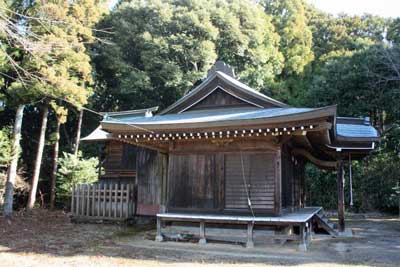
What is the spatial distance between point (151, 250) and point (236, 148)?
3.54 m

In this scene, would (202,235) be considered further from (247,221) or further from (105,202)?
(105,202)

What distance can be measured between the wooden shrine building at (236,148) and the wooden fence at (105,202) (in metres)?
2.99

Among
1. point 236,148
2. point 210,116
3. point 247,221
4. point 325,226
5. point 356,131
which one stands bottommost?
point 325,226

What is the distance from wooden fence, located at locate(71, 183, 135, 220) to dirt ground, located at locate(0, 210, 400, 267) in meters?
0.88

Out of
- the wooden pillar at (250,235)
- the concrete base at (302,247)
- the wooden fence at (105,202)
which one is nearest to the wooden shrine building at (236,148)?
the wooden pillar at (250,235)

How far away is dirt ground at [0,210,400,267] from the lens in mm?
7711

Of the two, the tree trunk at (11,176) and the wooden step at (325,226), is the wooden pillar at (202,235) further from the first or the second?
the tree trunk at (11,176)

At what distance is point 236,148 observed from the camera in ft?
34.1

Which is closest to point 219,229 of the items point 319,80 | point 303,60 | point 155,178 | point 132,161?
point 155,178

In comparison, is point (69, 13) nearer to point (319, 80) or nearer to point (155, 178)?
point (155, 178)

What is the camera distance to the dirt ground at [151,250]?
771 centimetres

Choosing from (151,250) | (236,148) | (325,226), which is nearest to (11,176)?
(151,250)

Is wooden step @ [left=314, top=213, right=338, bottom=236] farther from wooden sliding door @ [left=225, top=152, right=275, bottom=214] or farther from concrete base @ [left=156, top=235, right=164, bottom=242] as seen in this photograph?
concrete base @ [left=156, top=235, right=164, bottom=242]

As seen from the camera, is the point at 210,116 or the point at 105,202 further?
the point at 105,202
